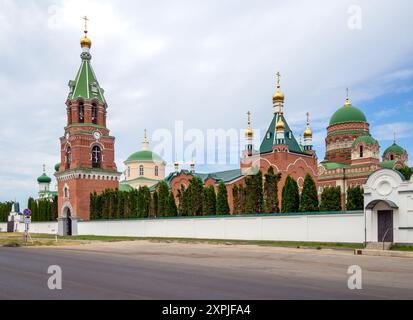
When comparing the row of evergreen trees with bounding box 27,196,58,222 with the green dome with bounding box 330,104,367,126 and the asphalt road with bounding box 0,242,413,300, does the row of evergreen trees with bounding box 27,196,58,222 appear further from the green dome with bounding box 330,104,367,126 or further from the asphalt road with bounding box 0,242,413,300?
the asphalt road with bounding box 0,242,413,300

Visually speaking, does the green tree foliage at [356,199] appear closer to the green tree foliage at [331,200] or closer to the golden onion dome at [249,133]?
the green tree foliage at [331,200]

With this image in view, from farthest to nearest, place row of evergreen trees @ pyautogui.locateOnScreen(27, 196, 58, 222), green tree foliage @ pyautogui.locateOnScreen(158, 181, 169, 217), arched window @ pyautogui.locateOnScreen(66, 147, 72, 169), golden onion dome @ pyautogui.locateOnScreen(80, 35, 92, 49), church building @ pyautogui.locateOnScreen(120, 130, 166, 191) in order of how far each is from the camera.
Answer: church building @ pyautogui.locateOnScreen(120, 130, 166, 191)
row of evergreen trees @ pyautogui.locateOnScreen(27, 196, 58, 222)
golden onion dome @ pyautogui.locateOnScreen(80, 35, 92, 49)
arched window @ pyautogui.locateOnScreen(66, 147, 72, 169)
green tree foliage @ pyautogui.locateOnScreen(158, 181, 169, 217)

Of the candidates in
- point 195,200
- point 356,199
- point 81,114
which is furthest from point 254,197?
point 81,114

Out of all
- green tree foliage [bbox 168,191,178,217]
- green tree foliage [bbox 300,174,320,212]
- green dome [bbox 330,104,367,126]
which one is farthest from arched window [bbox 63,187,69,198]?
green dome [bbox 330,104,367,126]

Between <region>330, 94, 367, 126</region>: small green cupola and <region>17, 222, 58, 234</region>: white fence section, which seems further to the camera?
<region>330, 94, 367, 126</region>: small green cupola

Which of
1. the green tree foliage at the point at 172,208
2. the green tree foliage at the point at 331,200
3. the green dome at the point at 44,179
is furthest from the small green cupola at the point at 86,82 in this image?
the green dome at the point at 44,179

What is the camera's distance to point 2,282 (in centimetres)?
1033

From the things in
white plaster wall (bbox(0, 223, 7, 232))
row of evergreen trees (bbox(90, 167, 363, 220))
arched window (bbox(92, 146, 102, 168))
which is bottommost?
white plaster wall (bbox(0, 223, 7, 232))

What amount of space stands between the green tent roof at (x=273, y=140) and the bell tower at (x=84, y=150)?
1644 cm

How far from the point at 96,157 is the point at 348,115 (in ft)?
111

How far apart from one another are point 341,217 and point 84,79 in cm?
3240

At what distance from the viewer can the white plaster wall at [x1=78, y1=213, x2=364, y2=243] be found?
24.0 metres

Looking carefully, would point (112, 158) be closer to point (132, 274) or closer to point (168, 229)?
point (168, 229)
